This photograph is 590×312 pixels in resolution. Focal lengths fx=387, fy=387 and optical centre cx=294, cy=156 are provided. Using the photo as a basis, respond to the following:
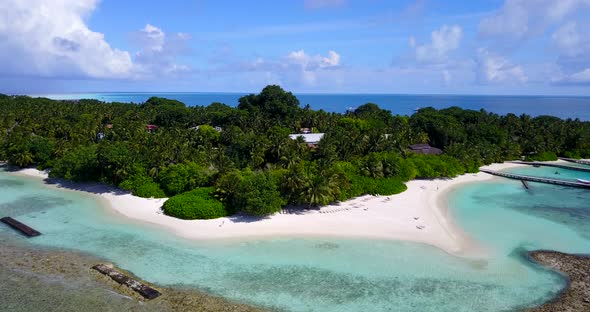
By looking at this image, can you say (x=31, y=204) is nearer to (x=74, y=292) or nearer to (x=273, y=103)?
(x=74, y=292)

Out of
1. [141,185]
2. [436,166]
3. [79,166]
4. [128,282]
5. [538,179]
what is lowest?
[128,282]

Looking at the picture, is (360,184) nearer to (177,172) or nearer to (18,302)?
(177,172)

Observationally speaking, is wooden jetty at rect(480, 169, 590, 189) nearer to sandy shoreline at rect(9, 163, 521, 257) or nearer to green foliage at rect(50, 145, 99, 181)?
sandy shoreline at rect(9, 163, 521, 257)

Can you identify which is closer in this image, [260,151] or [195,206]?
[195,206]

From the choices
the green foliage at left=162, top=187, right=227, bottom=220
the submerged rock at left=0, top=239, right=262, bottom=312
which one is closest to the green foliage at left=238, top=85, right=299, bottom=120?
the green foliage at left=162, top=187, right=227, bottom=220

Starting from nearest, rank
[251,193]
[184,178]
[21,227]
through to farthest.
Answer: [21,227] → [251,193] → [184,178]

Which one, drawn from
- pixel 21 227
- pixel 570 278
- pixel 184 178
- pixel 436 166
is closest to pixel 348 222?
pixel 570 278
